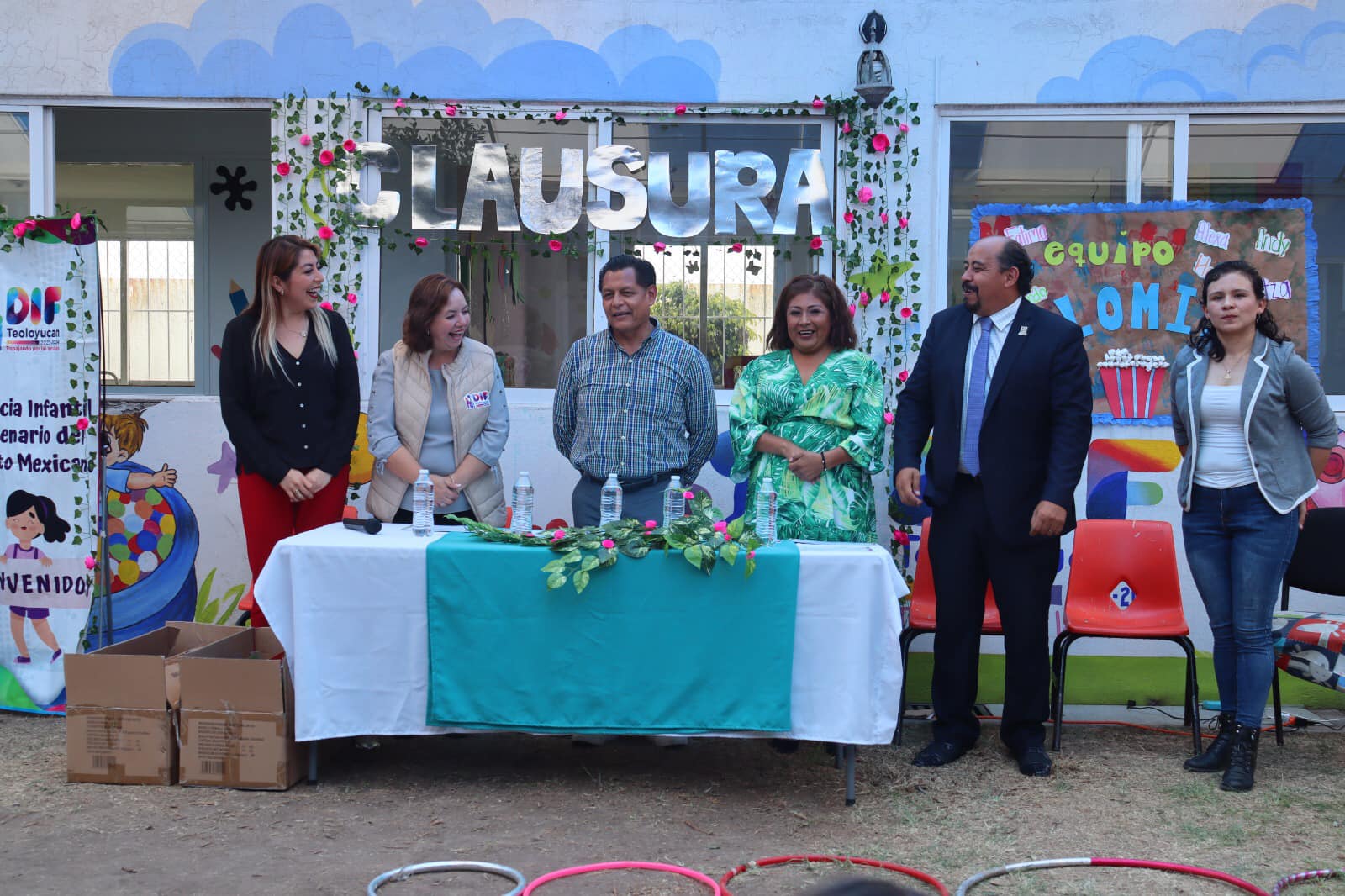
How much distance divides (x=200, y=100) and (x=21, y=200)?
3.48 feet

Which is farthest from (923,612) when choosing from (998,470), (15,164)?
(15,164)

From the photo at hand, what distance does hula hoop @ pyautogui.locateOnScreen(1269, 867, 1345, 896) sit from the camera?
10.3 feet

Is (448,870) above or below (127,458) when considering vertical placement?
below

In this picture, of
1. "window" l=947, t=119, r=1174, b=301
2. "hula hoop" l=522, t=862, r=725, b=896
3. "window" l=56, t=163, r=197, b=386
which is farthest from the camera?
"window" l=56, t=163, r=197, b=386

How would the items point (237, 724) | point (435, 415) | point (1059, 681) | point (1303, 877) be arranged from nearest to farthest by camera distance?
point (1303, 877) < point (237, 724) < point (435, 415) < point (1059, 681)

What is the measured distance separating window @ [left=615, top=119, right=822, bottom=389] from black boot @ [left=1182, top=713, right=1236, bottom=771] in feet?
8.44

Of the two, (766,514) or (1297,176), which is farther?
(1297,176)

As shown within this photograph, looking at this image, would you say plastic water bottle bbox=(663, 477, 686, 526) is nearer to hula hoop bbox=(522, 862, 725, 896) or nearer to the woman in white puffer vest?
the woman in white puffer vest

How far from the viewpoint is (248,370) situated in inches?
172

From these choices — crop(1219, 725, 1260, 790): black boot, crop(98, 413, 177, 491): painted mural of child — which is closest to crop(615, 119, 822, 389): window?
crop(98, 413, 177, 491): painted mural of child

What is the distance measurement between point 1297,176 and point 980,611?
2.86 m

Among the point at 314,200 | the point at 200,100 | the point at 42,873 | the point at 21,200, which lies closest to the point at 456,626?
the point at 42,873

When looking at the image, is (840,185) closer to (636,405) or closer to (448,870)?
(636,405)

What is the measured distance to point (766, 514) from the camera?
399cm
